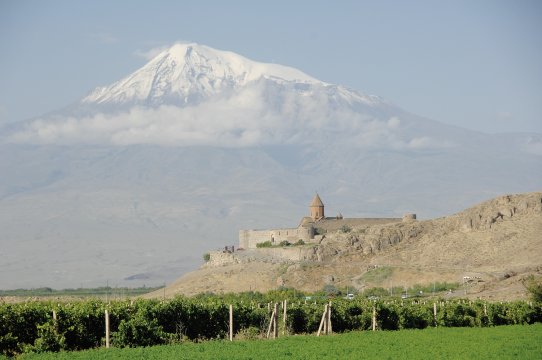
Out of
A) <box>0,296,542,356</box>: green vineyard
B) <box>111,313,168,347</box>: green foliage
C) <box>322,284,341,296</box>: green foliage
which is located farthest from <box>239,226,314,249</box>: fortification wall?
<box>111,313,168,347</box>: green foliage

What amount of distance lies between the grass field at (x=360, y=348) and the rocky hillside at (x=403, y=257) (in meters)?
32.5

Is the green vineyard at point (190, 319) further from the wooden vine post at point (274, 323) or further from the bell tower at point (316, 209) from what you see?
the bell tower at point (316, 209)

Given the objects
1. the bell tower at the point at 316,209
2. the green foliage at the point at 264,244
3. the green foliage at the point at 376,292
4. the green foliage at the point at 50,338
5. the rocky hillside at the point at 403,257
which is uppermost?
A: the bell tower at the point at 316,209

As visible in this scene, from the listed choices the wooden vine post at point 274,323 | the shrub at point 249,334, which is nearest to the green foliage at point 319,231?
the shrub at point 249,334

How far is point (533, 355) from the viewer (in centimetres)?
2823

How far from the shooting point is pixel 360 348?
29531 mm

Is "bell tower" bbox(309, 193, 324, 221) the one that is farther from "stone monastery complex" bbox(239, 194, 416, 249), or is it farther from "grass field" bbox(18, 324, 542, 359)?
"grass field" bbox(18, 324, 542, 359)

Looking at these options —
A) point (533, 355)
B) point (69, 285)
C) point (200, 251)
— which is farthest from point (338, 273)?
point (200, 251)

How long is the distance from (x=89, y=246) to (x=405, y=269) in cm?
Answer: 13062

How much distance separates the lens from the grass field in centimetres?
2727

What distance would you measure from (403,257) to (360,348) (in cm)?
4764

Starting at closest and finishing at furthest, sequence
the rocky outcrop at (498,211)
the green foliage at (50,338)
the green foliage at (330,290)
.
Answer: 1. the green foliage at (50,338)
2. the green foliage at (330,290)
3. the rocky outcrop at (498,211)

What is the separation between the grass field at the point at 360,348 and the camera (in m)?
27.3

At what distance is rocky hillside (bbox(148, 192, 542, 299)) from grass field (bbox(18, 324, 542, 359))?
32486 millimetres
